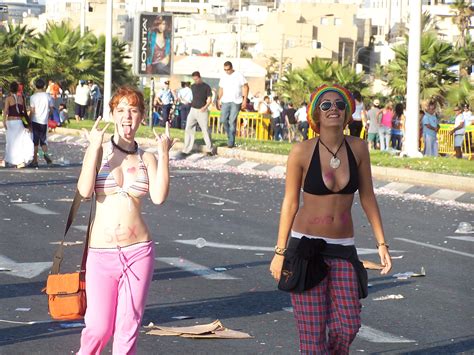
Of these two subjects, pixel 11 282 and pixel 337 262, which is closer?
pixel 337 262

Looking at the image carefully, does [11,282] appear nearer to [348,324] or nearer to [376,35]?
[348,324]

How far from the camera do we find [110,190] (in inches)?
269

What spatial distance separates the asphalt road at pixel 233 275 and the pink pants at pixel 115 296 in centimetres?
154

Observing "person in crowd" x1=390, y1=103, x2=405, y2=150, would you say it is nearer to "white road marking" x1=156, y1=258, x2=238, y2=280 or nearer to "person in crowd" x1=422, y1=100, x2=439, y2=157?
"person in crowd" x1=422, y1=100, x2=439, y2=157

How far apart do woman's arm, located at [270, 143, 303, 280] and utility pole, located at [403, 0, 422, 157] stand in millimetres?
20938

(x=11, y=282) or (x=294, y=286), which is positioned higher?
(x=294, y=286)

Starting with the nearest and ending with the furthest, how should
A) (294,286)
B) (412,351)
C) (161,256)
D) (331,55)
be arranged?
(294,286)
(412,351)
(161,256)
(331,55)

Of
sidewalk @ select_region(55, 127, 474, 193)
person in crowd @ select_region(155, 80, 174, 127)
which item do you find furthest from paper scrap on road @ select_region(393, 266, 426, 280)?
person in crowd @ select_region(155, 80, 174, 127)

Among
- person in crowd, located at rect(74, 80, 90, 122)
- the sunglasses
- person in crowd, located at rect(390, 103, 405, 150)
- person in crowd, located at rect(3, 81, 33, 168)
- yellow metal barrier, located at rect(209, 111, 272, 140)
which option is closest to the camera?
the sunglasses

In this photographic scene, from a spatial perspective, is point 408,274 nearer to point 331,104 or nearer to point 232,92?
point 331,104

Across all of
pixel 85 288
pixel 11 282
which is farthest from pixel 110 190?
pixel 11 282

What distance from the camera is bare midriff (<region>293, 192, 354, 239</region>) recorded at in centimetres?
670

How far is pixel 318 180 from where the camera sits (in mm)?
6742

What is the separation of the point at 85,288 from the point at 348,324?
4.37ft
